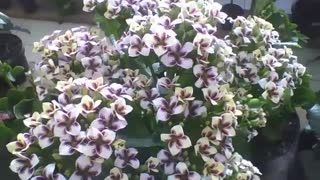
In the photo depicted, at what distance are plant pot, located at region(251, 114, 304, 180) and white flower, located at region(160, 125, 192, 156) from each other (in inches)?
Answer: 22.9

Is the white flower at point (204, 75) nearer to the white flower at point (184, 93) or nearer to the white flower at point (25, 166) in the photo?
the white flower at point (184, 93)

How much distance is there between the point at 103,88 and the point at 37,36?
145cm

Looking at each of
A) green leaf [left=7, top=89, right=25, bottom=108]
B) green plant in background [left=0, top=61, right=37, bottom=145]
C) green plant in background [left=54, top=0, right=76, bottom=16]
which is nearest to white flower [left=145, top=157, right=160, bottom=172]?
green plant in background [left=0, top=61, right=37, bottom=145]

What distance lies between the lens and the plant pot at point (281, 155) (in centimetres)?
147

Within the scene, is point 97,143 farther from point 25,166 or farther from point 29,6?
point 29,6

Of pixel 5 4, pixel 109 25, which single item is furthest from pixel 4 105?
pixel 5 4

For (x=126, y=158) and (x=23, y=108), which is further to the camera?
(x=23, y=108)

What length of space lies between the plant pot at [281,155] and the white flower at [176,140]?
581 millimetres

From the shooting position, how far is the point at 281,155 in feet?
4.95

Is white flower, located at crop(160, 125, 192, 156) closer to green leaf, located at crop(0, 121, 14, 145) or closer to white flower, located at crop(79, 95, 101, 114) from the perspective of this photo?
white flower, located at crop(79, 95, 101, 114)

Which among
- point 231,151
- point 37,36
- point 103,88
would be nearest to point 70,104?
point 103,88

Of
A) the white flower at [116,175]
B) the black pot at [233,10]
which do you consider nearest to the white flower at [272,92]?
the white flower at [116,175]

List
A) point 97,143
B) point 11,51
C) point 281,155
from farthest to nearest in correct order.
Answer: point 11,51 < point 281,155 < point 97,143

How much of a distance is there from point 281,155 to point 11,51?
34.6 inches
